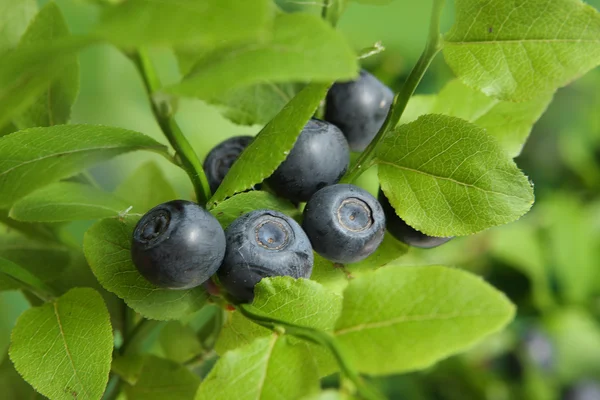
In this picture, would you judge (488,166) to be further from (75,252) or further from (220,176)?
(75,252)

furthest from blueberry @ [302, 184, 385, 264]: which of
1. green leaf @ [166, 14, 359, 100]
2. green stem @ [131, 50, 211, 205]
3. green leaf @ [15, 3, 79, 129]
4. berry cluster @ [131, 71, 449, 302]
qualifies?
green leaf @ [15, 3, 79, 129]

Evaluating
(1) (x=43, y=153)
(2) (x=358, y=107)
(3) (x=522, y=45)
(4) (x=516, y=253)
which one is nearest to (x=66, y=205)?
(1) (x=43, y=153)

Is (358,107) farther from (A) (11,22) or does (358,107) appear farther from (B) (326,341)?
(A) (11,22)

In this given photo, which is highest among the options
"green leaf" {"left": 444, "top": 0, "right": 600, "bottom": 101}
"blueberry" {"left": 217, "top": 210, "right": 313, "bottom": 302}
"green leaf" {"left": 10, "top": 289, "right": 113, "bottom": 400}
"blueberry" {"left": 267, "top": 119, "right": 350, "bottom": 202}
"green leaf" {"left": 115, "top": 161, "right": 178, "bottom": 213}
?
"green leaf" {"left": 444, "top": 0, "right": 600, "bottom": 101}

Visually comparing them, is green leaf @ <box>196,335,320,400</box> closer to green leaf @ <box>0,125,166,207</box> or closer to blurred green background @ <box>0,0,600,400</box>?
green leaf @ <box>0,125,166,207</box>

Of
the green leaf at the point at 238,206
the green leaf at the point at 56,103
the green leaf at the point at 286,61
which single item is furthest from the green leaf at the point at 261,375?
the green leaf at the point at 56,103

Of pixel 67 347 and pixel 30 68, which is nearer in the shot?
pixel 30 68
